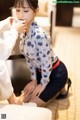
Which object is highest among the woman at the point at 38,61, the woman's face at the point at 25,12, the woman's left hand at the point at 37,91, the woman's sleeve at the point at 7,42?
the woman's face at the point at 25,12

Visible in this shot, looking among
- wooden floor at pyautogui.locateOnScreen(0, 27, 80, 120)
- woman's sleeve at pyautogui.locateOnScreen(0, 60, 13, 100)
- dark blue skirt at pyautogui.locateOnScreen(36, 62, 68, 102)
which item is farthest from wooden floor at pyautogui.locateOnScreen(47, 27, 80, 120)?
woman's sleeve at pyautogui.locateOnScreen(0, 60, 13, 100)

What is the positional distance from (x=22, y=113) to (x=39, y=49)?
2.36ft

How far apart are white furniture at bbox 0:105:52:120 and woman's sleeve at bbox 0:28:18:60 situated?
265 mm

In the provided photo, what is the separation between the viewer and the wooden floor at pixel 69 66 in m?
1.91

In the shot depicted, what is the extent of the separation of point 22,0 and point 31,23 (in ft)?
0.62

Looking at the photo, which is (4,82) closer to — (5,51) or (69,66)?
Result: (5,51)

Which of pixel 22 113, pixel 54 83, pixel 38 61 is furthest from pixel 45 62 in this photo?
pixel 22 113

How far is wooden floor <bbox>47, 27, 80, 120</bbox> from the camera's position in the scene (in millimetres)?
1908

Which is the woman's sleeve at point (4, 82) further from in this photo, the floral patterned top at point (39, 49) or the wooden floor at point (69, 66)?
the wooden floor at point (69, 66)

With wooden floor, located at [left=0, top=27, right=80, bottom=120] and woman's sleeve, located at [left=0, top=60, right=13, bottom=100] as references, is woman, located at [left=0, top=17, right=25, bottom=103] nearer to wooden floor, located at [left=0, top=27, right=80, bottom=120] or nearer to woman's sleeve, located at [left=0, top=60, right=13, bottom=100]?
woman's sleeve, located at [left=0, top=60, right=13, bottom=100]

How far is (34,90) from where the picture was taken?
188 cm

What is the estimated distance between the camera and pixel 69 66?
2.80m

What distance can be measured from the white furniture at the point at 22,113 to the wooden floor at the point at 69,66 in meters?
0.77

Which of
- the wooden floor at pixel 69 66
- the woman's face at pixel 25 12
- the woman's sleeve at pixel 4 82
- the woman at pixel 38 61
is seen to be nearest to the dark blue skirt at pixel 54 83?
the woman at pixel 38 61
